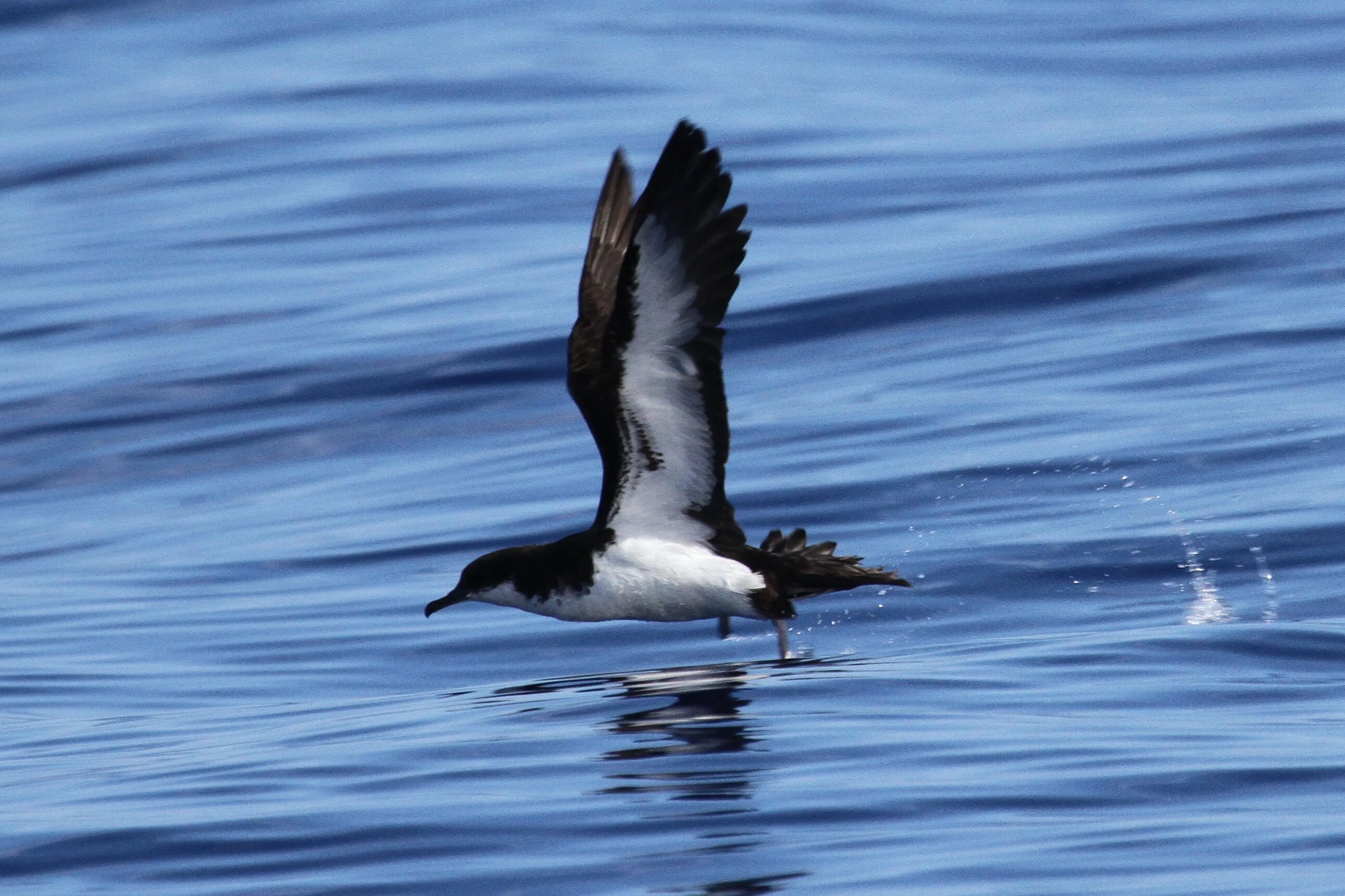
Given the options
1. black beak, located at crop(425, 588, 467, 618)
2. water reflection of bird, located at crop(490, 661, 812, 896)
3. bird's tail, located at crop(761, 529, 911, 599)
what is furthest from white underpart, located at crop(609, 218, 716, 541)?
black beak, located at crop(425, 588, 467, 618)

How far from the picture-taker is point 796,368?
50.9 feet

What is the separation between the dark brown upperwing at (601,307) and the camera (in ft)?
27.7

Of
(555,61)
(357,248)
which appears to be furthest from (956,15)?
(357,248)

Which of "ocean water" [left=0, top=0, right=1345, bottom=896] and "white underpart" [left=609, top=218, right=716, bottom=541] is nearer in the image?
"ocean water" [left=0, top=0, right=1345, bottom=896]

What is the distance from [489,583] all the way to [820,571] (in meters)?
1.58

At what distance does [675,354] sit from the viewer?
8.38 m

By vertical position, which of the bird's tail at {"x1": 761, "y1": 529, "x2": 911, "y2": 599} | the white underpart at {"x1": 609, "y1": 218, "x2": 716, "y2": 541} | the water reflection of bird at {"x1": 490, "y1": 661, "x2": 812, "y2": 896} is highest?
the white underpart at {"x1": 609, "y1": 218, "x2": 716, "y2": 541}

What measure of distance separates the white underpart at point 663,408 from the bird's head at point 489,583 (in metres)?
0.58

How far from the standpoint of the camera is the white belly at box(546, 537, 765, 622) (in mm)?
8906

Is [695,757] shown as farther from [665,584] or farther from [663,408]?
[663,408]

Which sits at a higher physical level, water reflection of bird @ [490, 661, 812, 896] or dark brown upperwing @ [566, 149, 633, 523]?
dark brown upperwing @ [566, 149, 633, 523]

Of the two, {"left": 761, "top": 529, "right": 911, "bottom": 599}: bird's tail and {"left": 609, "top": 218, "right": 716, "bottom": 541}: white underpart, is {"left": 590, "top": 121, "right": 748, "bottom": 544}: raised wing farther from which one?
{"left": 761, "top": 529, "right": 911, "bottom": 599}: bird's tail

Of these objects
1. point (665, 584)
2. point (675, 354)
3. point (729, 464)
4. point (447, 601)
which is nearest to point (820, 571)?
point (665, 584)

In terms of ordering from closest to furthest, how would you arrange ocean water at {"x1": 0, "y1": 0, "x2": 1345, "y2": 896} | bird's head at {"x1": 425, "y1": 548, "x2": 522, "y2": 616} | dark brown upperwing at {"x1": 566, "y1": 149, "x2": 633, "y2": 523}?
1. ocean water at {"x1": 0, "y1": 0, "x2": 1345, "y2": 896}
2. dark brown upperwing at {"x1": 566, "y1": 149, "x2": 633, "y2": 523}
3. bird's head at {"x1": 425, "y1": 548, "x2": 522, "y2": 616}
